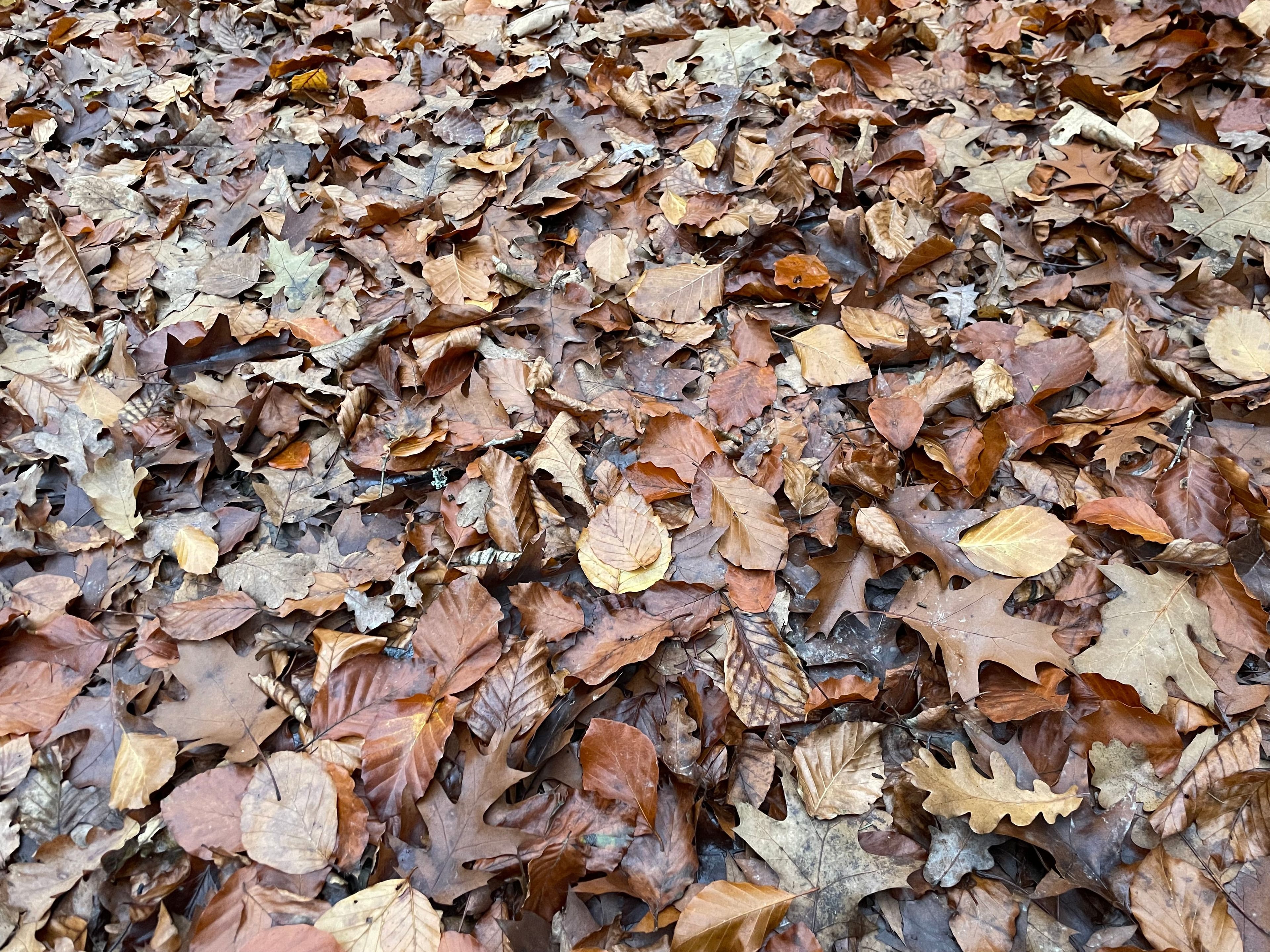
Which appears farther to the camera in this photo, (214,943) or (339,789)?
(339,789)

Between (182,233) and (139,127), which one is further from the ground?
(139,127)

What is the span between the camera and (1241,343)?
2049 millimetres

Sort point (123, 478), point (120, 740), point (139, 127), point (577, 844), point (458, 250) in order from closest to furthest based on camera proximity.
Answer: point (577, 844) → point (120, 740) → point (123, 478) → point (458, 250) → point (139, 127)

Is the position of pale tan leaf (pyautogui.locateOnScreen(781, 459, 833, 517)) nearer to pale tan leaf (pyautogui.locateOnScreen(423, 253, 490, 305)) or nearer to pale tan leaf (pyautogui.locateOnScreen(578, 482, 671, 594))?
pale tan leaf (pyautogui.locateOnScreen(578, 482, 671, 594))

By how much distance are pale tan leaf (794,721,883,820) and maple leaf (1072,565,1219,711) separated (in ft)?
1.58

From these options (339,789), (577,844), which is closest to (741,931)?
(577,844)

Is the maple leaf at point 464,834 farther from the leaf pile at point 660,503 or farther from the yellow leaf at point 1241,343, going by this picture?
the yellow leaf at point 1241,343

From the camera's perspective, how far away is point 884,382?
2088mm

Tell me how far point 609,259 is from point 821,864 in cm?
185

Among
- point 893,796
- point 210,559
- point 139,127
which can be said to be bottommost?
point 893,796

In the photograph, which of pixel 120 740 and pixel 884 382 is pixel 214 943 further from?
pixel 884 382

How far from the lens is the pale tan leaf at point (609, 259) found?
7.93 feet

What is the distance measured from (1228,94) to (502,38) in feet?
9.71

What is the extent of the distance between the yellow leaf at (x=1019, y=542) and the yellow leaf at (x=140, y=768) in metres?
1.80
